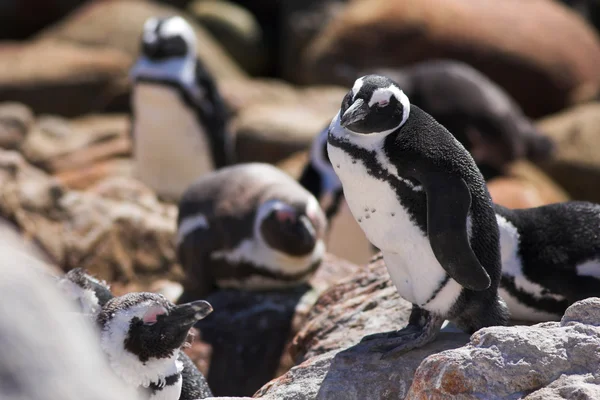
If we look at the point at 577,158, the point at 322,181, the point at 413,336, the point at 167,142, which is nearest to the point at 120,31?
the point at 167,142

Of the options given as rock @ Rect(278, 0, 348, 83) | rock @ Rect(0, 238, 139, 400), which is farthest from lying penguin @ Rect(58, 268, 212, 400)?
rock @ Rect(278, 0, 348, 83)

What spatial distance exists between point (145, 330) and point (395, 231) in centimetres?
89

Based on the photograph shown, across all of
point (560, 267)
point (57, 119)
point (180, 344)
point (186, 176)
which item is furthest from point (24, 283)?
point (57, 119)

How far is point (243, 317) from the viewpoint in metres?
5.41

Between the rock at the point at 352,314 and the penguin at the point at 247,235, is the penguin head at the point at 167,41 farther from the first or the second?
the rock at the point at 352,314

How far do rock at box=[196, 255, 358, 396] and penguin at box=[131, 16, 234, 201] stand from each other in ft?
11.0

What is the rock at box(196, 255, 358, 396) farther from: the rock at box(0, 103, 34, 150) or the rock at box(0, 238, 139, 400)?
the rock at box(0, 103, 34, 150)

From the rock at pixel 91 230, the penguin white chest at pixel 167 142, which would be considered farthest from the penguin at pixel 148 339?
the penguin white chest at pixel 167 142

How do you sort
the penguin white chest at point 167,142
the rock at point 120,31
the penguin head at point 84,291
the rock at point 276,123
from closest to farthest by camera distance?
the penguin head at point 84,291 < the penguin white chest at point 167,142 < the rock at point 276,123 < the rock at point 120,31

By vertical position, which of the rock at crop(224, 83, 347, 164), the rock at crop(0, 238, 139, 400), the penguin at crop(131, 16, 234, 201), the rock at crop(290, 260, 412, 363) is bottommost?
the rock at crop(224, 83, 347, 164)

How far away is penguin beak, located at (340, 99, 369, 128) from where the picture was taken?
11.3 feet

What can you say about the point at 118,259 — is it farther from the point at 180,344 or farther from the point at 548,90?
the point at 548,90

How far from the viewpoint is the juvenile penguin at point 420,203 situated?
3.43 m

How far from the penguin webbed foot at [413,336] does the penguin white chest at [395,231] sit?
0.06 metres
